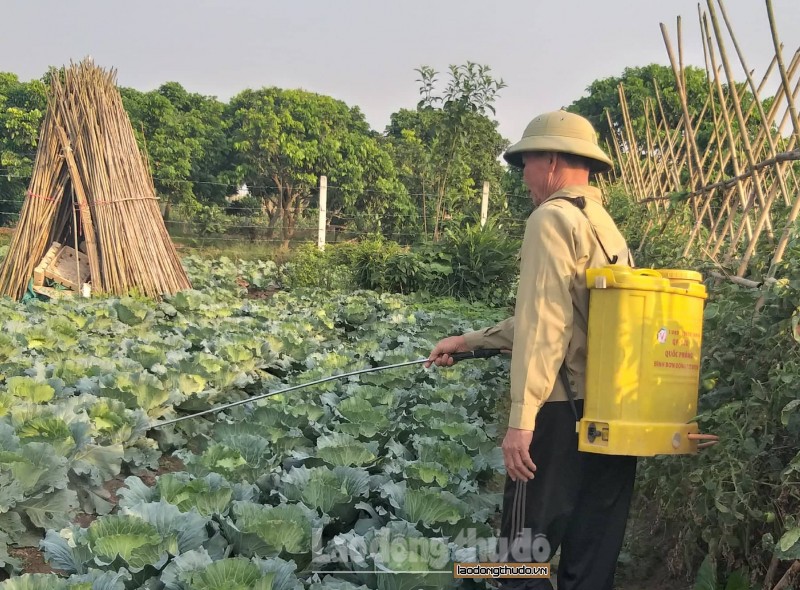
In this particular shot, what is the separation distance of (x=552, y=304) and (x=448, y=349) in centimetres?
72

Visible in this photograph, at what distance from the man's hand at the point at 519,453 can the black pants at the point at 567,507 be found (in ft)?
0.35

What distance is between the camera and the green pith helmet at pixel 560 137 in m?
2.24

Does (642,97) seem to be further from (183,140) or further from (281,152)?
(183,140)

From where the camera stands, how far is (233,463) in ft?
10.7

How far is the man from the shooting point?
6.89ft

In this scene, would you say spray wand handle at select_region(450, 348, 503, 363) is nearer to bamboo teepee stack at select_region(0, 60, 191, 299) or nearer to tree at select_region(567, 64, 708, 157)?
bamboo teepee stack at select_region(0, 60, 191, 299)

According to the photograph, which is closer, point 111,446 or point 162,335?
point 111,446

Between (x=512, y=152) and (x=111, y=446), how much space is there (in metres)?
2.65

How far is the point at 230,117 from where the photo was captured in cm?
3316

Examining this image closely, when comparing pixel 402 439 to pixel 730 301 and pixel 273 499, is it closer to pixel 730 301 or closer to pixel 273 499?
pixel 273 499

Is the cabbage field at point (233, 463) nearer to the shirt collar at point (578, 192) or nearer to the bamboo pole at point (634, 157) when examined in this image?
the shirt collar at point (578, 192)

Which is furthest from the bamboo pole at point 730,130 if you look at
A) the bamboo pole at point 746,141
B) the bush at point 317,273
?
the bush at point 317,273

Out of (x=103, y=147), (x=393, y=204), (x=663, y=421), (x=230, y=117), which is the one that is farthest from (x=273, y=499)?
(x=230, y=117)

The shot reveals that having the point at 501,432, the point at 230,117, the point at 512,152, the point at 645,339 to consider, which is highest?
the point at 230,117
